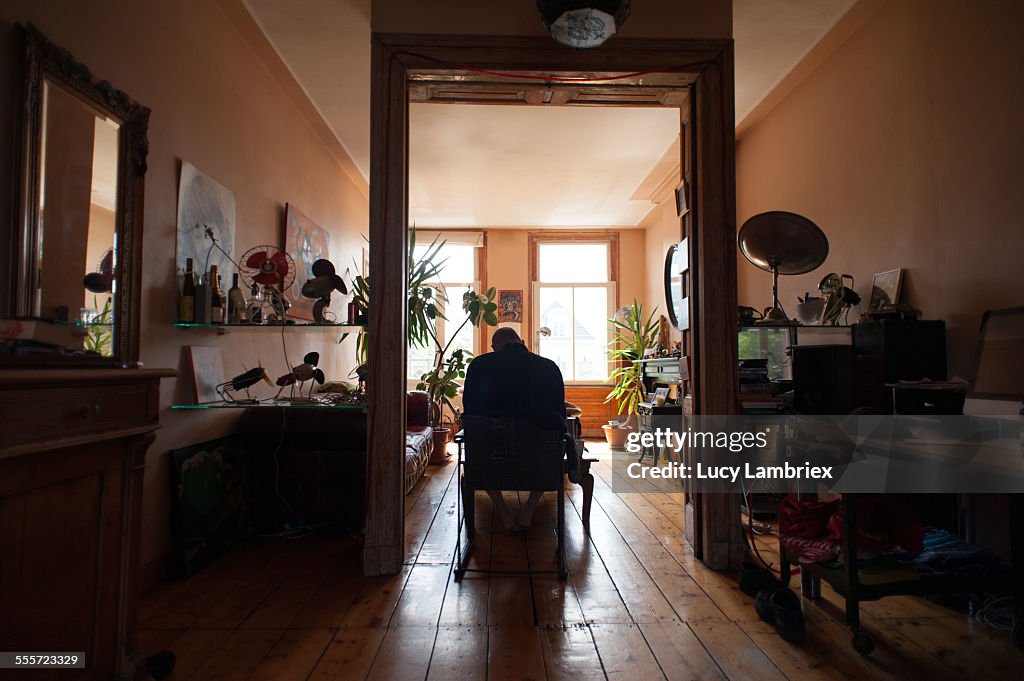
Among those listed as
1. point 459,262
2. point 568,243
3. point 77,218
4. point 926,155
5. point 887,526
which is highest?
point 568,243

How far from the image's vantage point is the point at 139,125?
263 cm

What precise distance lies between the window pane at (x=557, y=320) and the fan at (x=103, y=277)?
23.5ft

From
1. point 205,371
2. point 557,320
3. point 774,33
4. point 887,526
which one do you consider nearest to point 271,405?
point 205,371

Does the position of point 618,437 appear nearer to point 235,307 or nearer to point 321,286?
point 321,286

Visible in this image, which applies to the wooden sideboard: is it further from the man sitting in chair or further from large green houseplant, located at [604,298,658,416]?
large green houseplant, located at [604,298,658,416]

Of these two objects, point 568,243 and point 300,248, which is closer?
point 300,248

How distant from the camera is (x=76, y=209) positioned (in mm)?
2219

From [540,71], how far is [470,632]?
2.80 m

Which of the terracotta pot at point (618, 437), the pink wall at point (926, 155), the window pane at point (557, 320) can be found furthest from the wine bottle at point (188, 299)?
the window pane at point (557, 320)

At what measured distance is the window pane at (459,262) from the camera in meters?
9.27

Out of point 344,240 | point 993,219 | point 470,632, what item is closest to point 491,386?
point 470,632

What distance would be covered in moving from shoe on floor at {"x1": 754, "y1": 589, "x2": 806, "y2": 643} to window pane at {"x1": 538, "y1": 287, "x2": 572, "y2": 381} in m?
6.91

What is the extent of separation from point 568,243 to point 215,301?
22.7ft

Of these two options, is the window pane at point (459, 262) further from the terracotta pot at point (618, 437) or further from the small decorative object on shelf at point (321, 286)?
the small decorative object on shelf at point (321, 286)
